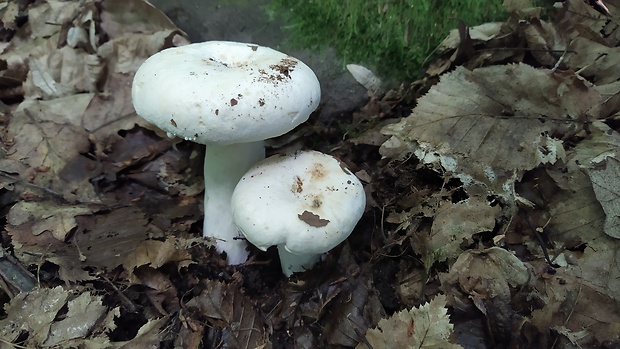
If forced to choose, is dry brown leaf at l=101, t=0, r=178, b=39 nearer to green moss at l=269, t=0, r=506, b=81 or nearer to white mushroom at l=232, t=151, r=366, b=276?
green moss at l=269, t=0, r=506, b=81

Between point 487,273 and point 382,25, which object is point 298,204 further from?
point 382,25

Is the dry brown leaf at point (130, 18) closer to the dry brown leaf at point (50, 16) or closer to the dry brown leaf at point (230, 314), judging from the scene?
the dry brown leaf at point (50, 16)

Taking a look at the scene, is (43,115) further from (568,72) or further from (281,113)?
(568,72)

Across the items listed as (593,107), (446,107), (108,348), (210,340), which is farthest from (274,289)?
(593,107)

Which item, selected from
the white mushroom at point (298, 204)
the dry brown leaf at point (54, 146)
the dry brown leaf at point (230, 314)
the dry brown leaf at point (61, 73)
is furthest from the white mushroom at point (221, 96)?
the dry brown leaf at point (61, 73)

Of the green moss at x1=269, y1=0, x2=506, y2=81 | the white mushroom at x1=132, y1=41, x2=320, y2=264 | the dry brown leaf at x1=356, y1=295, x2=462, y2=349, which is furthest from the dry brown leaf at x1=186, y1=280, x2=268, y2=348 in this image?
the green moss at x1=269, y1=0, x2=506, y2=81

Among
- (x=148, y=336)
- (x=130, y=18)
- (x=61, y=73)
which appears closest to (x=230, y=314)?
(x=148, y=336)

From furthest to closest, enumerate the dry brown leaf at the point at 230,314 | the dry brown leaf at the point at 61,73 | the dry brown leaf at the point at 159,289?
the dry brown leaf at the point at 61,73, the dry brown leaf at the point at 159,289, the dry brown leaf at the point at 230,314

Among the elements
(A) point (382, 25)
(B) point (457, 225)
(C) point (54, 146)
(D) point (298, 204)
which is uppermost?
(A) point (382, 25)
